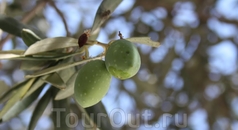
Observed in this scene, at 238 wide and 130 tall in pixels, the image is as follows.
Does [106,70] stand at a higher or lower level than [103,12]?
lower

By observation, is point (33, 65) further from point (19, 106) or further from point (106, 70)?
point (106, 70)

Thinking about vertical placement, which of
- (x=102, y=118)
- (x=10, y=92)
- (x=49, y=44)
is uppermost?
(x=49, y=44)

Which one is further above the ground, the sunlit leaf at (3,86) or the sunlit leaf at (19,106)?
the sunlit leaf at (3,86)

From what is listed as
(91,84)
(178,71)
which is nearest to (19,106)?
(91,84)

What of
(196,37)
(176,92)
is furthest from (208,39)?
(176,92)

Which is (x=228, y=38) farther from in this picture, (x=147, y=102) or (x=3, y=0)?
(x=3, y=0)

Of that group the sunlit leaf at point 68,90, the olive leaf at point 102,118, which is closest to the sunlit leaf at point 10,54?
the sunlit leaf at point 68,90

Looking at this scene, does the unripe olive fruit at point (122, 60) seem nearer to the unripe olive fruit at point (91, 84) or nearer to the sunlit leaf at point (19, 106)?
the unripe olive fruit at point (91, 84)
